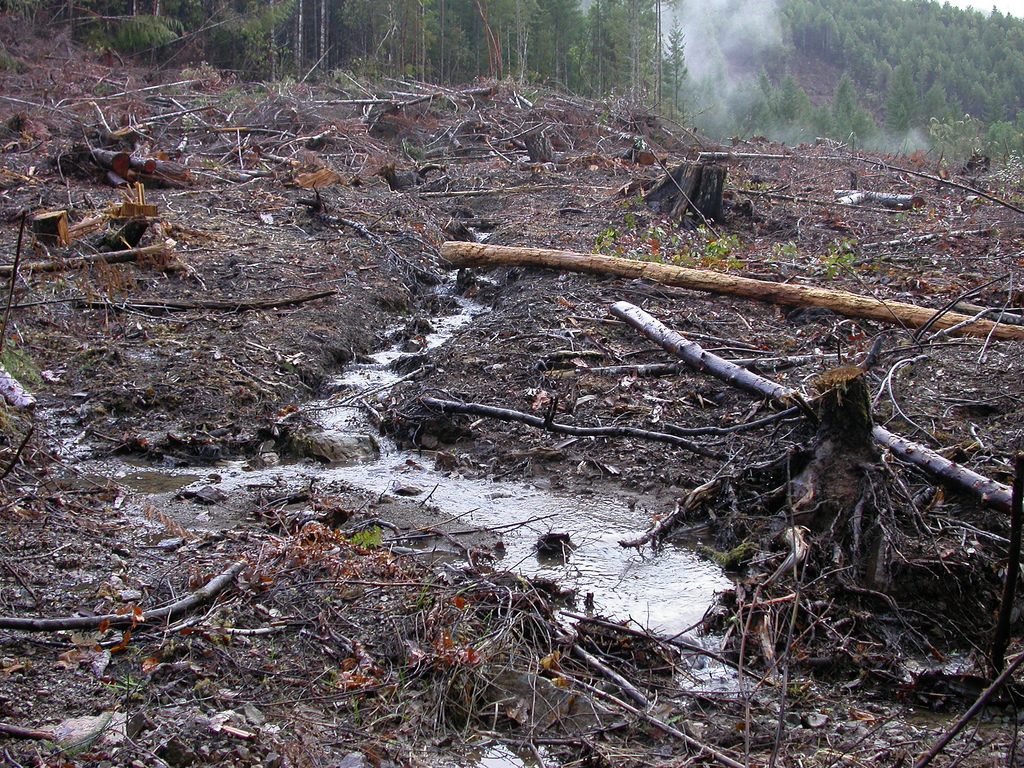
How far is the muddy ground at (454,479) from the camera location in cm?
294

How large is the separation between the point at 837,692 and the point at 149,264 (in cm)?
758

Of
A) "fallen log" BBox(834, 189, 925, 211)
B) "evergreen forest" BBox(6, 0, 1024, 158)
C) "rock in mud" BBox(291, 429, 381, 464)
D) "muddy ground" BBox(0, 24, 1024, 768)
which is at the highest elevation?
"evergreen forest" BBox(6, 0, 1024, 158)

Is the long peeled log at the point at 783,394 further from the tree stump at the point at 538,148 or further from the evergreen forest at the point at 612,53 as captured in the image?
the evergreen forest at the point at 612,53

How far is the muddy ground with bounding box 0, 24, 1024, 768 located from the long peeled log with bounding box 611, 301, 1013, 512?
0.11m

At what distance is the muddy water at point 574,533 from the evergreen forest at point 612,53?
19209mm

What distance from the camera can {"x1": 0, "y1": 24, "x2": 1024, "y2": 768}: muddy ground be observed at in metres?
2.94

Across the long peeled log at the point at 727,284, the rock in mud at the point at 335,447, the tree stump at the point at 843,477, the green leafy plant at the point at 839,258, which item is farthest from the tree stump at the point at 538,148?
the tree stump at the point at 843,477

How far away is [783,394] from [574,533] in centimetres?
152

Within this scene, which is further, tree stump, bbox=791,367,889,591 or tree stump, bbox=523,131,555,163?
tree stump, bbox=523,131,555,163

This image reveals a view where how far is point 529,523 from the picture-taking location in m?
4.82

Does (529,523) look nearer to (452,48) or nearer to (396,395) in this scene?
(396,395)

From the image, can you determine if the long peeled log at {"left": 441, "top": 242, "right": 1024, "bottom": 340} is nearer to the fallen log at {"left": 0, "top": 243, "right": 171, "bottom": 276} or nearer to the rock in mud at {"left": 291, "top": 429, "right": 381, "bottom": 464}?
the fallen log at {"left": 0, "top": 243, "right": 171, "bottom": 276}

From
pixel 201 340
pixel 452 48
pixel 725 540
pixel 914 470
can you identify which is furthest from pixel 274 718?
pixel 452 48

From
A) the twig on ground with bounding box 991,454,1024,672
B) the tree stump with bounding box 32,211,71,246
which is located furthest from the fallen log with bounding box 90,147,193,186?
the twig on ground with bounding box 991,454,1024,672
